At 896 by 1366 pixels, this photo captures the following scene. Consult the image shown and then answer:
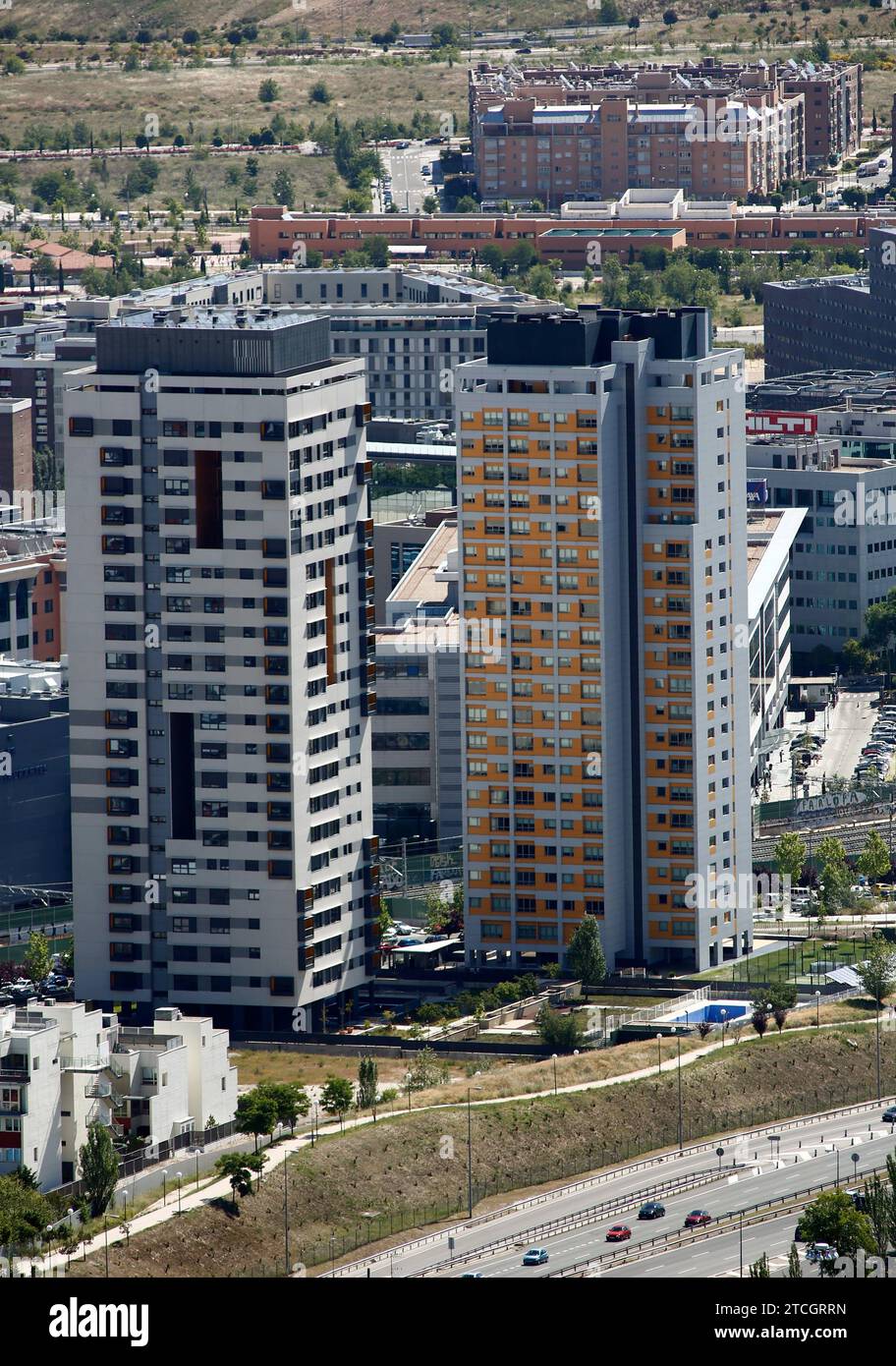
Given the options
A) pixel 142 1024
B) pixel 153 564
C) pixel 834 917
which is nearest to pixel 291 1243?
pixel 142 1024

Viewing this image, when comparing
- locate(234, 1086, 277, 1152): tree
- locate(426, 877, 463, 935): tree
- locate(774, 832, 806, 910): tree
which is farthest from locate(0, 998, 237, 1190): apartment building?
locate(774, 832, 806, 910): tree

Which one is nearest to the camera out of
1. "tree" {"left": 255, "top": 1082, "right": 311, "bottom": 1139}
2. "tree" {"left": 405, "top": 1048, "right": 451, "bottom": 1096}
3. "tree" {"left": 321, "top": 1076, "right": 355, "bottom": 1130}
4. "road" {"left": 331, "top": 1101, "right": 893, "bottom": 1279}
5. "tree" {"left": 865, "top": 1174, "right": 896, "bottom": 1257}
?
→ "tree" {"left": 865, "top": 1174, "right": 896, "bottom": 1257}

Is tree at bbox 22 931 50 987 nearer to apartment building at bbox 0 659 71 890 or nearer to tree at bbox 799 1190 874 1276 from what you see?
apartment building at bbox 0 659 71 890

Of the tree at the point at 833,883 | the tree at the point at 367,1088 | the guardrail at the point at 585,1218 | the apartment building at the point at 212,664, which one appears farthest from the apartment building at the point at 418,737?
the guardrail at the point at 585,1218

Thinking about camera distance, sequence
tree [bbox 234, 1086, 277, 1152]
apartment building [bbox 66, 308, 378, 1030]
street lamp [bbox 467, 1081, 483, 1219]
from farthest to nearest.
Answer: apartment building [bbox 66, 308, 378, 1030] < street lamp [bbox 467, 1081, 483, 1219] < tree [bbox 234, 1086, 277, 1152]

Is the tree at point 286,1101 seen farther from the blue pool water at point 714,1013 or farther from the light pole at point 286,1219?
the blue pool water at point 714,1013
